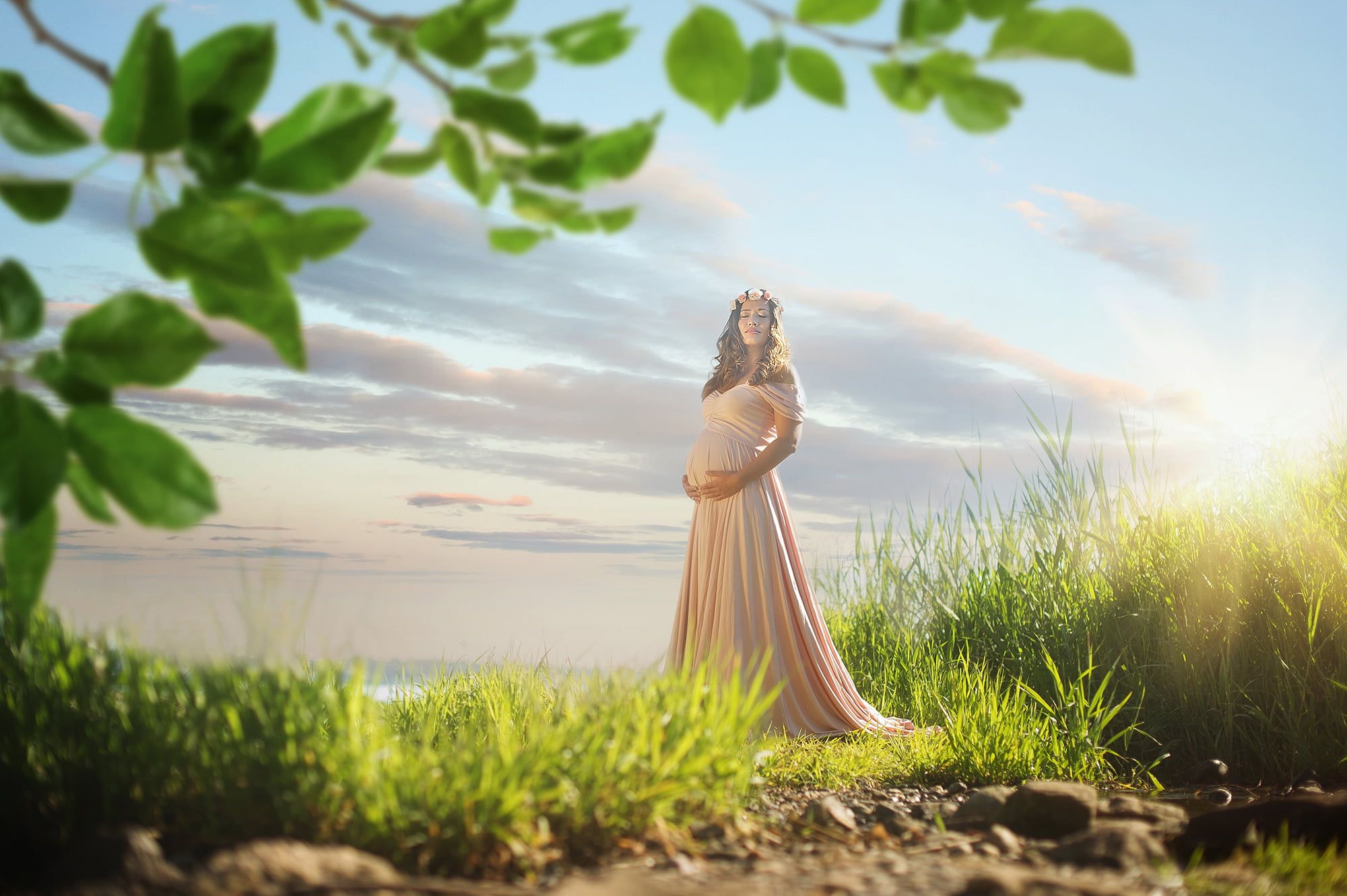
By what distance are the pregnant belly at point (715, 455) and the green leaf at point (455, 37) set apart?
4394 millimetres

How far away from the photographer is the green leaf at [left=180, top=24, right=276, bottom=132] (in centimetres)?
116

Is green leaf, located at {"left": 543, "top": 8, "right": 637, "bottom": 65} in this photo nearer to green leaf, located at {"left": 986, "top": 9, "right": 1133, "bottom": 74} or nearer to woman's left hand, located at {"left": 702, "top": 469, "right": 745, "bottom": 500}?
green leaf, located at {"left": 986, "top": 9, "right": 1133, "bottom": 74}

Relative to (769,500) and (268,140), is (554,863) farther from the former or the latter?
(769,500)

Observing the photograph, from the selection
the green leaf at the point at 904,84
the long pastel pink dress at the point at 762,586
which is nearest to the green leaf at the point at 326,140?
the green leaf at the point at 904,84

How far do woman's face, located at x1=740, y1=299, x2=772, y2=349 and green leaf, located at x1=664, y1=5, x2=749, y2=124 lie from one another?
454 centimetres

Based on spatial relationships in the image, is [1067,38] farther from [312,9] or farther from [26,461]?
[26,461]

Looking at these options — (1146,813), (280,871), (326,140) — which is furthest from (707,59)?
(1146,813)

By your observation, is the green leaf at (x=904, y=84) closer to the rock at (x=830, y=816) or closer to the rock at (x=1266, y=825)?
the rock at (x=830, y=816)

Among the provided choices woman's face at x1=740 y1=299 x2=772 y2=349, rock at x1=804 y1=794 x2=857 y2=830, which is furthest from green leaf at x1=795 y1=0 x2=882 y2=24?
woman's face at x1=740 y1=299 x2=772 y2=349

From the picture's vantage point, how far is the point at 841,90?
4.29ft

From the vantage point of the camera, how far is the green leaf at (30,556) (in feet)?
3.84

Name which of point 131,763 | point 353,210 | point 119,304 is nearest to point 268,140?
point 353,210

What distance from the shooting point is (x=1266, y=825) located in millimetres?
2984

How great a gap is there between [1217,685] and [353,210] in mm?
5838
